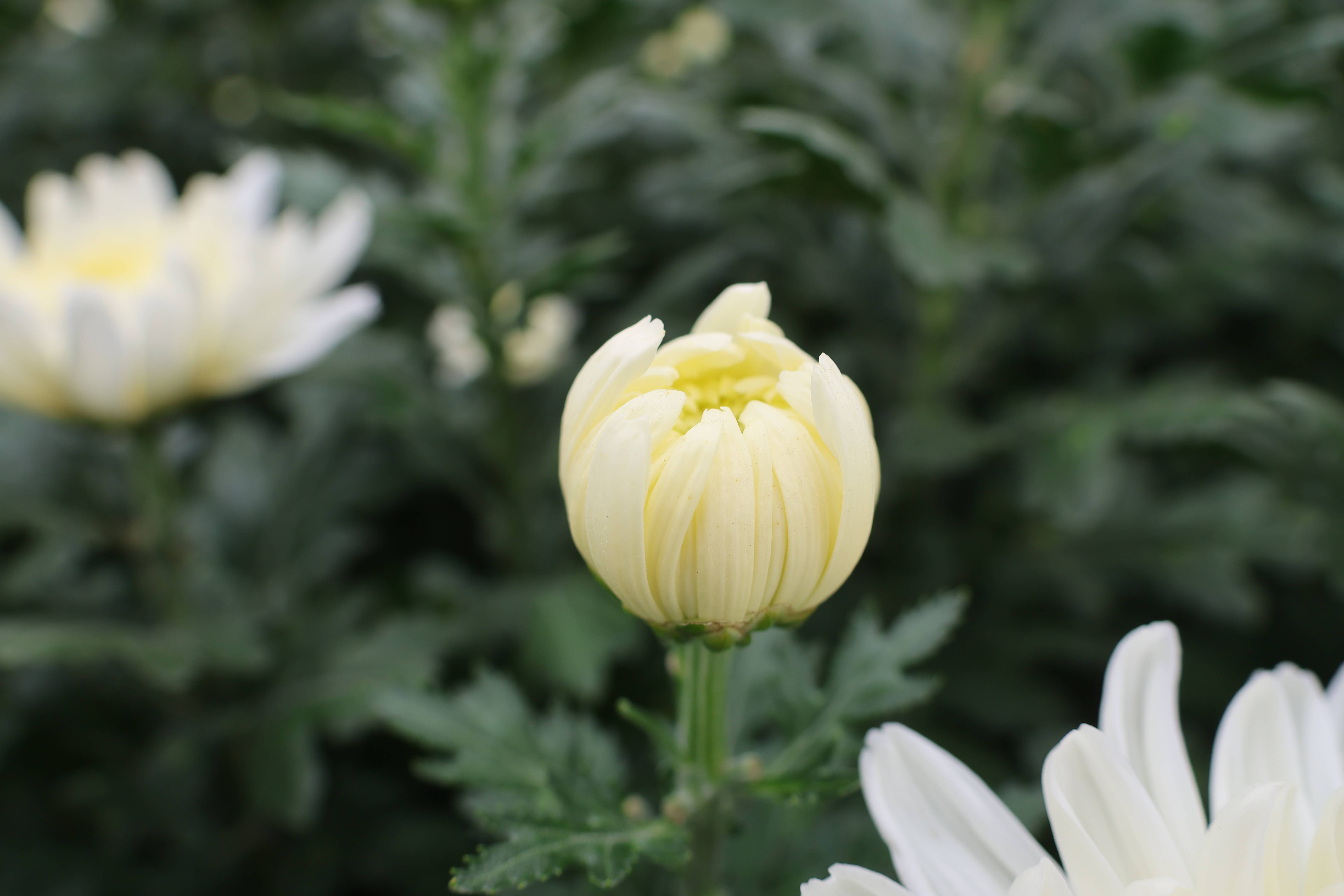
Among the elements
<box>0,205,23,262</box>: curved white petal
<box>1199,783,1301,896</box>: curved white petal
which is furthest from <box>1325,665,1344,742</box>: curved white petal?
<box>0,205,23,262</box>: curved white petal

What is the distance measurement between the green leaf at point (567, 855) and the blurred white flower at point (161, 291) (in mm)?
620

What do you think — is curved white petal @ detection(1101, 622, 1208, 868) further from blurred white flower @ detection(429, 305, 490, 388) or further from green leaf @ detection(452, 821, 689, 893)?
blurred white flower @ detection(429, 305, 490, 388)

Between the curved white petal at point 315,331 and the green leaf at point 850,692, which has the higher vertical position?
the curved white petal at point 315,331

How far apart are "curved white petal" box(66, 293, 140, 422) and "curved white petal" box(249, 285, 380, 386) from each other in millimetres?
109

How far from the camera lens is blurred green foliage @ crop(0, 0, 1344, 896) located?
1.02 metres

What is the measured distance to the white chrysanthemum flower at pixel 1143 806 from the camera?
0.44 metres

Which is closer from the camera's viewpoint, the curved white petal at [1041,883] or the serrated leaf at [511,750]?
the curved white petal at [1041,883]

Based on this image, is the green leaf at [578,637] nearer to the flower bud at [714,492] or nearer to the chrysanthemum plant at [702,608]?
the chrysanthemum plant at [702,608]

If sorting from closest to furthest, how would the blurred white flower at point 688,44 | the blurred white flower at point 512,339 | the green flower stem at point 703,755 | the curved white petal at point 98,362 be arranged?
1. the green flower stem at point 703,755
2. the curved white petal at point 98,362
3. the blurred white flower at point 512,339
4. the blurred white flower at point 688,44

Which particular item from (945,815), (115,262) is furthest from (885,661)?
(115,262)

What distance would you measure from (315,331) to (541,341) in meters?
0.69

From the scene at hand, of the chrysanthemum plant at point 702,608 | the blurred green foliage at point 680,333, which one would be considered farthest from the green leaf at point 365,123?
the chrysanthemum plant at point 702,608

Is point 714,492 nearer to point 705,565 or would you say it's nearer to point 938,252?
point 705,565

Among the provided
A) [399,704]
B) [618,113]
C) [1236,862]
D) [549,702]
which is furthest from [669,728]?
[618,113]
